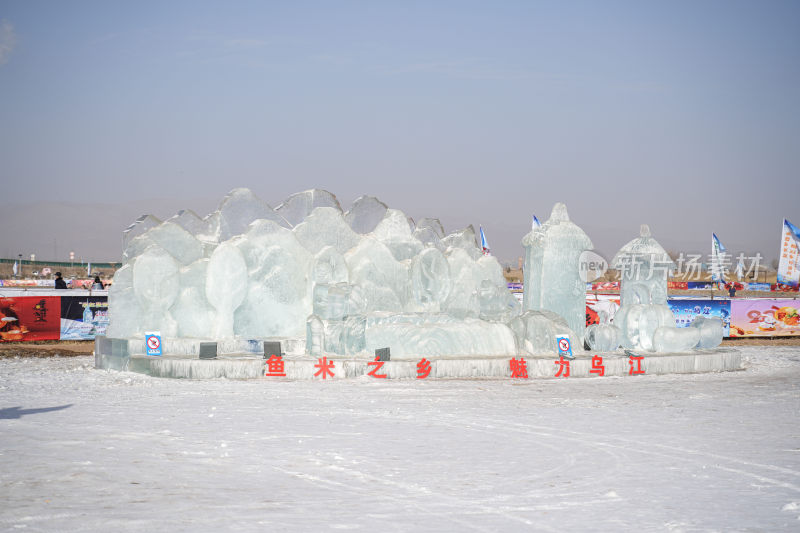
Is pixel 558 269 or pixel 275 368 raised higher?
pixel 558 269

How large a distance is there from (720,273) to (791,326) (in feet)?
40.3

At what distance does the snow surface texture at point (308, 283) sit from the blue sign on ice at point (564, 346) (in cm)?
86

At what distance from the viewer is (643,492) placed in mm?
6715

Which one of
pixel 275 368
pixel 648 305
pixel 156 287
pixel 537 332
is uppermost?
pixel 156 287

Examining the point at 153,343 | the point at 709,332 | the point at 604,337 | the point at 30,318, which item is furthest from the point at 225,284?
the point at 709,332

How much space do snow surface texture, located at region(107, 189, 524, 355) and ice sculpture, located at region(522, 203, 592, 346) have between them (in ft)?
2.67

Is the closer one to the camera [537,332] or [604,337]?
[537,332]

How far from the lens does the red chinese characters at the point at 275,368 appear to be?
13648 mm

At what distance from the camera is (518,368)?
14.5 metres

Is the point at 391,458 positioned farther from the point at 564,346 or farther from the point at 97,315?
the point at 97,315

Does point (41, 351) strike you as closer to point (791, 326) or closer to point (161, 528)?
point (161, 528)

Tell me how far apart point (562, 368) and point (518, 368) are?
84 centimetres

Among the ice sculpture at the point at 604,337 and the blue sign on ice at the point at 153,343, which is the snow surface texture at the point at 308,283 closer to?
the blue sign on ice at the point at 153,343

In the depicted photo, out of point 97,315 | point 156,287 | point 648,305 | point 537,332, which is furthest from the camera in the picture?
point 97,315
